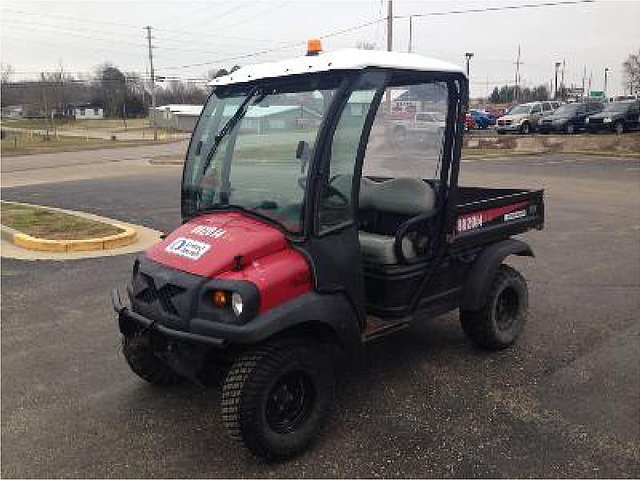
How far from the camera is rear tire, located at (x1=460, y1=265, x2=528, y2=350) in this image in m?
4.59

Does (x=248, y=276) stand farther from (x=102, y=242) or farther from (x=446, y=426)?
(x=102, y=242)

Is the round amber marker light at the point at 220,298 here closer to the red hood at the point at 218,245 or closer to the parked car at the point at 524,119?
the red hood at the point at 218,245

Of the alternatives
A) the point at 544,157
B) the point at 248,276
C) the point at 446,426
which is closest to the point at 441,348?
the point at 446,426

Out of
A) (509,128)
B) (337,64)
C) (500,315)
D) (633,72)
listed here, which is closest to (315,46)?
(337,64)

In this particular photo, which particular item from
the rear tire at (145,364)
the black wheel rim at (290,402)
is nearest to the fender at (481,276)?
the black wheel rim at (290,402)

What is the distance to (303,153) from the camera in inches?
137

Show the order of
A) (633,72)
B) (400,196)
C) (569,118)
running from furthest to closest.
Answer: (633,72), (569,118), (400,196)

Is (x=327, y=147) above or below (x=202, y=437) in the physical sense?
above

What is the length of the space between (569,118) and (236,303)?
29.6 metres

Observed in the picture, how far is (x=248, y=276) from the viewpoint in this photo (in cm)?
318

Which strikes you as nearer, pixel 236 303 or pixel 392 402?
pixel 236 303

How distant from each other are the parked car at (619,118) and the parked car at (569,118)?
0.83 m

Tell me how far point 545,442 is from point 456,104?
2.32m

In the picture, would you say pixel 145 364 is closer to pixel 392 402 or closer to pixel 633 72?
pixel 392 402
